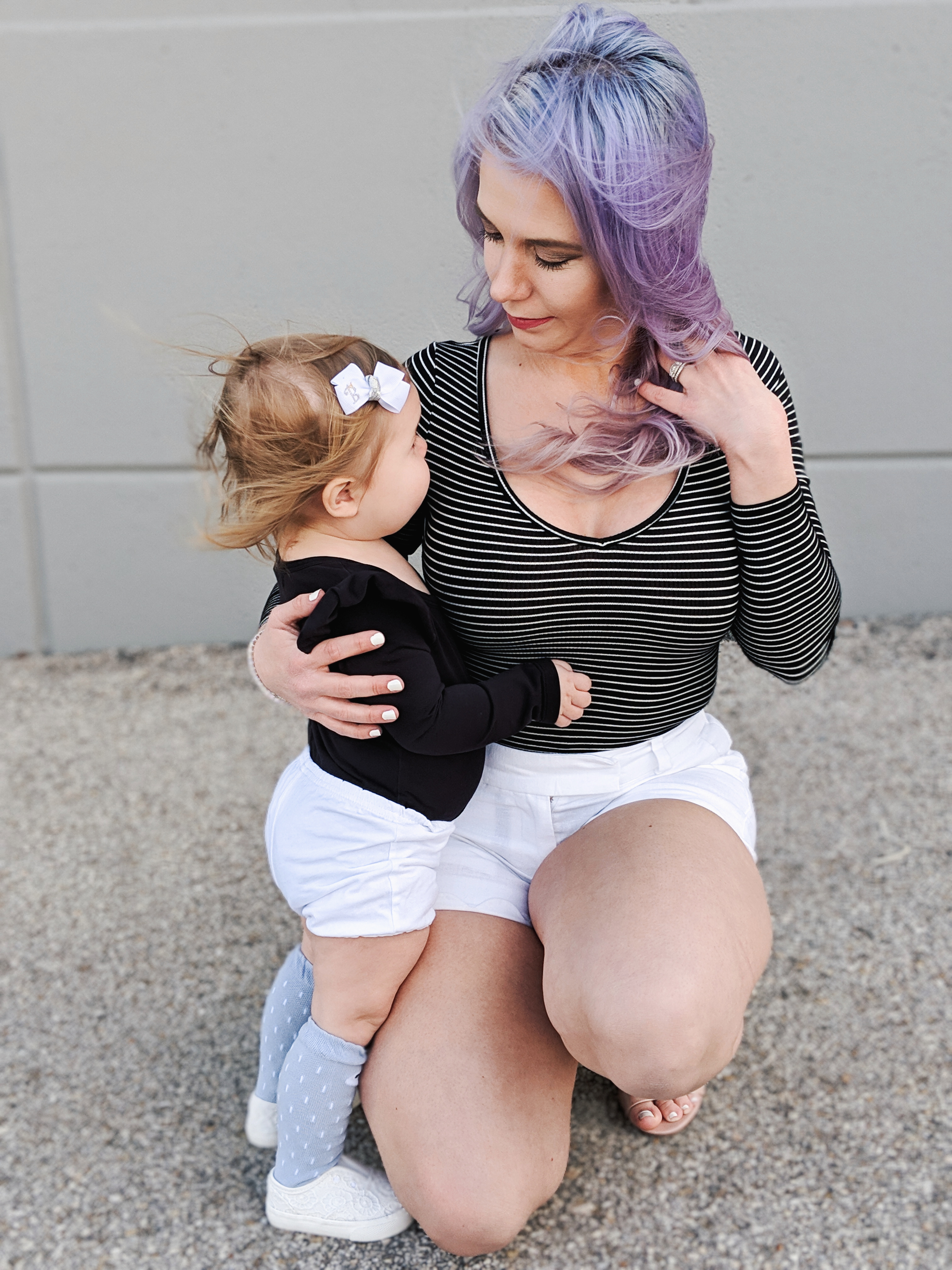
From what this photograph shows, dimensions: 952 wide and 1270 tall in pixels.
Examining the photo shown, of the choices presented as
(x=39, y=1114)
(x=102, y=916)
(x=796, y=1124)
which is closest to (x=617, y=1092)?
(x=796, y=1124)

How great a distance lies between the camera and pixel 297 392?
137 cm

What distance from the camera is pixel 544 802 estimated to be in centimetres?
168

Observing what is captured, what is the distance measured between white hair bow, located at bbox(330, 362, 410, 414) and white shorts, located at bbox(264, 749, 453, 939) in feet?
1.66

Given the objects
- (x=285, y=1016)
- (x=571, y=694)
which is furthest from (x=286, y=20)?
(x=285, y=1016)

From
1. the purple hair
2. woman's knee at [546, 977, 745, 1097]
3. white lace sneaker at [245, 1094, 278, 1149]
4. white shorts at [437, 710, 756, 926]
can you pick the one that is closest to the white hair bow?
the purple hair

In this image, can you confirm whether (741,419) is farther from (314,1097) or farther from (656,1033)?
(314,1097)

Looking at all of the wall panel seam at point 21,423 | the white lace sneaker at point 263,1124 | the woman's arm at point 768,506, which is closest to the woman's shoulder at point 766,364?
the woman's arm at point 768,506

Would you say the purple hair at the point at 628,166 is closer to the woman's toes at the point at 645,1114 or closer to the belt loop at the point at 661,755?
the belt loop at the point at 661,755

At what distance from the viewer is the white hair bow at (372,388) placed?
137cm

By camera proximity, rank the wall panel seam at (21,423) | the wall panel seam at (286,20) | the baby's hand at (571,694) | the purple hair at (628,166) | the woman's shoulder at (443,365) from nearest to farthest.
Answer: the purple hair at (628,166)
the baby's hand at (571,694)
the woman's shoulder at (443,365)
the wall panel seam at (286,20)
the wall panel seam at (21,423)

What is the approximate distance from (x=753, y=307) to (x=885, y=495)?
1.63m

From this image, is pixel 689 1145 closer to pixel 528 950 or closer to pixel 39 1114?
pixel 528 950

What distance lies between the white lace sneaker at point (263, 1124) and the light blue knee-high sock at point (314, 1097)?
0.14 metres

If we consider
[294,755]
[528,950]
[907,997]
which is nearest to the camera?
[528,950]
